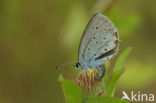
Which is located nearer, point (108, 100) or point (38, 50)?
point (108, 100)

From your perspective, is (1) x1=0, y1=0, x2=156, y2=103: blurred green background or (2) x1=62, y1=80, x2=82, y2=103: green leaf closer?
(2) x1=62, y1=80, x2=82, y2=103: green leaf

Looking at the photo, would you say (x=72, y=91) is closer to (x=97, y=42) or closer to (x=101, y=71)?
(x=101, y=71)

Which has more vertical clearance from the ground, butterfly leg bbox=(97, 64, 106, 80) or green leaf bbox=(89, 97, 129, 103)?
butterfly leg bbox=(97, 64, 106, 80)

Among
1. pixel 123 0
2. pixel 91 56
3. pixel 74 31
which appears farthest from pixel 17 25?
pixel 91 56

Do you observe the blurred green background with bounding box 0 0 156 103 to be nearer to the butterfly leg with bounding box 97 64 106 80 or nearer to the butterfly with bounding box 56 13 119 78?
the butterfly with bounding box 56 13 119 78

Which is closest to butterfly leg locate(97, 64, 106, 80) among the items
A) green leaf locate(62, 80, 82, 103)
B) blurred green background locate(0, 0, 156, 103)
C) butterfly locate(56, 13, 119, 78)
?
butterfly locate(56, 13, 119, 78)

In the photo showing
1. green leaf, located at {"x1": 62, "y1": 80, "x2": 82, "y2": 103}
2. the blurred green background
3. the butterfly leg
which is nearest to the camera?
green leaf, located at {"x1": 62, "y1": 80, "x2": 82, "y2": 103}

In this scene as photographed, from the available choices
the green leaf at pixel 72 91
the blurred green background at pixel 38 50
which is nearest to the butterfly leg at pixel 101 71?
the green leaf at pixel 72 91

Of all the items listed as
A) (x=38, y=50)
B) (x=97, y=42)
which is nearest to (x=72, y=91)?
(x=97, y=42)

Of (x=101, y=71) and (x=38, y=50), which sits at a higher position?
(x=38, y=50)
